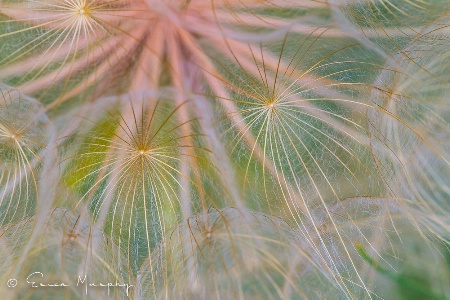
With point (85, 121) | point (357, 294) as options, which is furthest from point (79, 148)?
point (357, 294)

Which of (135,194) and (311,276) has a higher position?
(135,194)

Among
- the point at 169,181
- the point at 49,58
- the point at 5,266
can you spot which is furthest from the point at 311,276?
the point at 49,58

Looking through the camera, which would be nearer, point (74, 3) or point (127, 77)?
point (74, 3)

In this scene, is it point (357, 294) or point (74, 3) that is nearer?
point (74, 3)

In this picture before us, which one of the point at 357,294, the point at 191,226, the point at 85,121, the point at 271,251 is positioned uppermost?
the point at 85,121

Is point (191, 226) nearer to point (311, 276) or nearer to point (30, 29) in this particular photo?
point (311, 276)

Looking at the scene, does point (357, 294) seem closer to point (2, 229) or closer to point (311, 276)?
point (311, 276)
